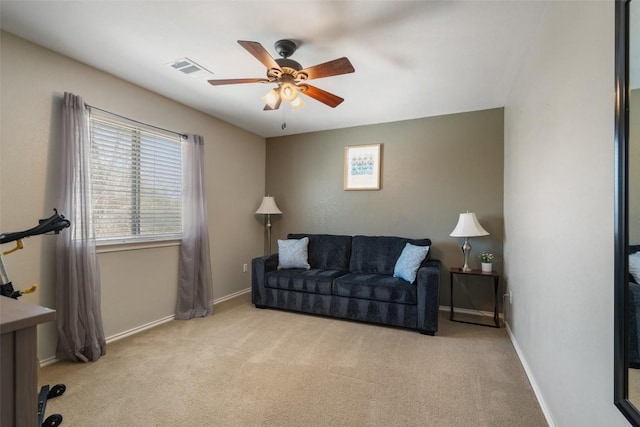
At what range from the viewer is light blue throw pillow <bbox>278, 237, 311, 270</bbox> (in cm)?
384

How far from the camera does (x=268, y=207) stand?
4.43 m

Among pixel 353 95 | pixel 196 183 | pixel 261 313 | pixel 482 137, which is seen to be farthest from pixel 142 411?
pixel 482 137

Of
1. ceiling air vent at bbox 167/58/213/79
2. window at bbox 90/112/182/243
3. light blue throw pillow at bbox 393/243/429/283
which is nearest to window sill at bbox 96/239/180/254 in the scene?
window at bbox 90/112/182/243

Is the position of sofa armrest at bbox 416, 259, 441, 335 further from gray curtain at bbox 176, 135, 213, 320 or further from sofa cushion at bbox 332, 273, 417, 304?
gray curtain at bbox 176, 135, 213, 320

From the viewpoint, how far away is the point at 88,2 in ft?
5.93

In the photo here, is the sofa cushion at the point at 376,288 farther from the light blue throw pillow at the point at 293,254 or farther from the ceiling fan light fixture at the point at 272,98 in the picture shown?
the ceiling fan light fixture at the point at 272,98

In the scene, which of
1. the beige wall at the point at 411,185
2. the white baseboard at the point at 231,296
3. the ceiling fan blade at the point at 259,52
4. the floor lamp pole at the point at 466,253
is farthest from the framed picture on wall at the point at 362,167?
the ceiling fan blade at the point at 259,52

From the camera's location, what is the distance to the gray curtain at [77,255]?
2.29 meters

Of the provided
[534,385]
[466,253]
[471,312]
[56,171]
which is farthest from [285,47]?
[471,312]

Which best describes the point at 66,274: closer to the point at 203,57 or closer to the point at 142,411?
the point at 142,411

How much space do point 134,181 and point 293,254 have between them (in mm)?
1985

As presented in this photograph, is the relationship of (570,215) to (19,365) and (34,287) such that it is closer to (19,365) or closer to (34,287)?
(19,365)

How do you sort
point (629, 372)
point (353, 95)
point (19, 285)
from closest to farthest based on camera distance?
point (629, 372)
point (19, 285)
point (353, 95)

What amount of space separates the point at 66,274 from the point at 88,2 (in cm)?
195
